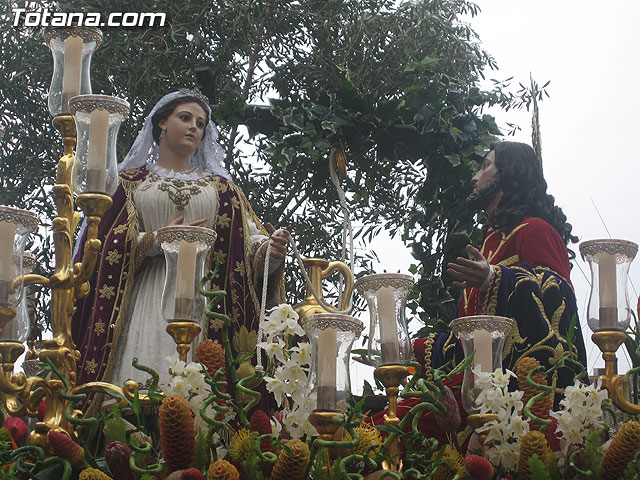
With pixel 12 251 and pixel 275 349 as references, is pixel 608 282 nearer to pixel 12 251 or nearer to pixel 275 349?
pixel 275 349

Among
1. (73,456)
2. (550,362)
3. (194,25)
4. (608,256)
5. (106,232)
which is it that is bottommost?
(73,456)

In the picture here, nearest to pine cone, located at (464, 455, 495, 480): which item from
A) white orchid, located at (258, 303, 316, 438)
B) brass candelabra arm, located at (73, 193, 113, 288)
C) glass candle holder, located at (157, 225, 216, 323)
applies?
white orchid, located at (258, 303, 316, 438)

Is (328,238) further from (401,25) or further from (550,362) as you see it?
(550,362)

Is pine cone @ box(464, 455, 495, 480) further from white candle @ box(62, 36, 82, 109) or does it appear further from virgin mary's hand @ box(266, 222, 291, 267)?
virgin mary's hand @ box(266, 222, 291, 267)

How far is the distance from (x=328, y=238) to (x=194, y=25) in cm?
215

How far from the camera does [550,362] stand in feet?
15.3

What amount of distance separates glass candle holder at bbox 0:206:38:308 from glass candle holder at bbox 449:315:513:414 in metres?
1.43

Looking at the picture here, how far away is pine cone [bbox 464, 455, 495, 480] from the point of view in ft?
9.42

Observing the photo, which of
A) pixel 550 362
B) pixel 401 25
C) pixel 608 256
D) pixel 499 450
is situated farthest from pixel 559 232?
pixel 401 25

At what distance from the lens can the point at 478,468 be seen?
9.42 ft

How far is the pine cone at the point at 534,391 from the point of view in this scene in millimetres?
3260

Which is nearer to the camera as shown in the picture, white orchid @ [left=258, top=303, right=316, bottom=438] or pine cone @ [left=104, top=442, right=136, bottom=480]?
pine cone @ [left=104, top=442, right=136, bottom=480]

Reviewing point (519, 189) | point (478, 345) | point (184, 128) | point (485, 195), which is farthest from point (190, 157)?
point (478, 345)

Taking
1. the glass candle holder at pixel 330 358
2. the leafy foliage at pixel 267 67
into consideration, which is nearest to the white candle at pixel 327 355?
the glass candle holder at pixel 330 358
